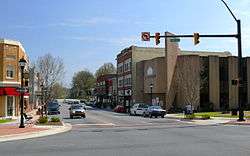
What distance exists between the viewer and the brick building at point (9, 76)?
51594 mm

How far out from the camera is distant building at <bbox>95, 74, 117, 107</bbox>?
11212 cm

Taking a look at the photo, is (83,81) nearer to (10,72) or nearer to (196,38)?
(10,72)

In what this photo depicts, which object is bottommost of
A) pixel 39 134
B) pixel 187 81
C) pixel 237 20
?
pixel 39 134

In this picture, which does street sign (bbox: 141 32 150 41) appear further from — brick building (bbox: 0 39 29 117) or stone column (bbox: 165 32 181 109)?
stone column (bbox: 165 32 181 109)

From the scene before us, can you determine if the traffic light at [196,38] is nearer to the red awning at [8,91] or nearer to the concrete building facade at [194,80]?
the red awning at [8,91]

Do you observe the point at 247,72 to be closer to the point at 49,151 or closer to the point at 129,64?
the point at 129,64

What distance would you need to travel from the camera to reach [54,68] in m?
Answer: 79.2

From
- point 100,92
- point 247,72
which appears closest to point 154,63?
point 247,72

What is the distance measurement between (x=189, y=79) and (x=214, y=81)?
556 centimetres

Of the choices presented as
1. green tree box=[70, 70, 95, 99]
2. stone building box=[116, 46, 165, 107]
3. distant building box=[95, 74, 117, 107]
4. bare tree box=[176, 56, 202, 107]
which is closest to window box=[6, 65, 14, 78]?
bare tree box=[176, 56, 202, 107]

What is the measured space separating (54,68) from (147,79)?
17124 mm

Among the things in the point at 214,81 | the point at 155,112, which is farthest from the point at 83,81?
the point at 155,112

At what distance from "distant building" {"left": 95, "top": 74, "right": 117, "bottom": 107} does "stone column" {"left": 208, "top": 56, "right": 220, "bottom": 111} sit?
39.9m

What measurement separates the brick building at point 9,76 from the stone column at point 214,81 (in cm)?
3281
